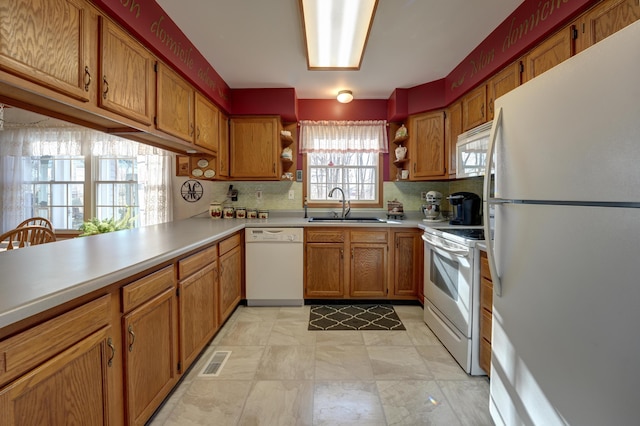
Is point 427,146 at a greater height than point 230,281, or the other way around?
point 427,146

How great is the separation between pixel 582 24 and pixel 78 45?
2.52m

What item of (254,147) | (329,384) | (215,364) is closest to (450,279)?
(329,384)

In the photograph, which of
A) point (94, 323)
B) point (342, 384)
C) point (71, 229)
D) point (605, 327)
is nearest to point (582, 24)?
Result: point (605, 327)

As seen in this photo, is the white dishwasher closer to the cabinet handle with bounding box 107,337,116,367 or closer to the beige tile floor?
the beige tile floor

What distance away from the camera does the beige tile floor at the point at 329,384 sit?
59.9 inches

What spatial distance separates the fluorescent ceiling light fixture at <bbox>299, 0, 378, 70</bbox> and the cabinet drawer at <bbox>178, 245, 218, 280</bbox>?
1.75 m

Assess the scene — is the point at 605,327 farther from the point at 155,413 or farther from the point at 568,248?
the point at 155,413

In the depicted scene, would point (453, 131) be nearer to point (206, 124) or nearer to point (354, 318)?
point (354, 318)

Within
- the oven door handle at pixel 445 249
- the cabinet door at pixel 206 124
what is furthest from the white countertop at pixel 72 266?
the oven door handle at pixel 445 249

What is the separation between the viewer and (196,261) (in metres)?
1.90

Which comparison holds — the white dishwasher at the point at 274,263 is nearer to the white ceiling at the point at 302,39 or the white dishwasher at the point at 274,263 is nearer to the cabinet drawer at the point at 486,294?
the white ceiling at the point at 302,39

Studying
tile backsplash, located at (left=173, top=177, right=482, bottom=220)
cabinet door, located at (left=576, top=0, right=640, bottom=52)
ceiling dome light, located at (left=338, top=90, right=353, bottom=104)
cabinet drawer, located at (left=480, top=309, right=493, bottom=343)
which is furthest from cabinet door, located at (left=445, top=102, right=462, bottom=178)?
cabinet drawer, located at (left=480, top=309, right=493, bottom=343)

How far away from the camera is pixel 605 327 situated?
0.76 m

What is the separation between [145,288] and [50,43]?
44.2 inches
